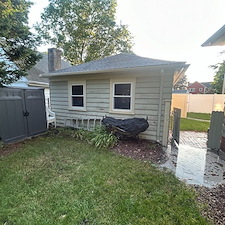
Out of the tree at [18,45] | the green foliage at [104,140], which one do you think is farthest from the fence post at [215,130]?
the tree at [18,45]

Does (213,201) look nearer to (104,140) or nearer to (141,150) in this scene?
(141,150)

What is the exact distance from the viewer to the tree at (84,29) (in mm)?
14734

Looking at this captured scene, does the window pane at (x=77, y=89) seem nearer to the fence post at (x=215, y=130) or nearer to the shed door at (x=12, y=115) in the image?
the shed door at (x=12, y=115)

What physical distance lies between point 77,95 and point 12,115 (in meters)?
2.66

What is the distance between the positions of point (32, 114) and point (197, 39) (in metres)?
10.6

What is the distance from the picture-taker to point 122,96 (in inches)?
219

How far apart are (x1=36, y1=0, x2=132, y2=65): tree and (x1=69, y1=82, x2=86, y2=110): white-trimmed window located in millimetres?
10945

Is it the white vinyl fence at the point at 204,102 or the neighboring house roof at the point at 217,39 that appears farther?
the white vinyl fence at the point at 204,102

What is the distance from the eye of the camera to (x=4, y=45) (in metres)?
4.36

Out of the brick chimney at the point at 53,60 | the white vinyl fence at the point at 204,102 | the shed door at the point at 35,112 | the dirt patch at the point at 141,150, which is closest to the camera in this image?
the dirt patch at the point at 141,150

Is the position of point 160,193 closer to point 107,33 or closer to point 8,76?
point 8,76

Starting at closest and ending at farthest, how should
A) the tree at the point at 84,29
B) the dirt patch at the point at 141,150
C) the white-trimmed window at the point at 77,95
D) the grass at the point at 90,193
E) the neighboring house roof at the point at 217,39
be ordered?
the grass at the point at 90,193 → the neighboring house roof at the point at 217,39 → the dirt patch at the point at 141,150 → the white-trimmed window at the point at 77,95 → the tree at the point at 84,29

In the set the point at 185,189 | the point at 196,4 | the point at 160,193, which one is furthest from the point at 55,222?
the point at 196,4

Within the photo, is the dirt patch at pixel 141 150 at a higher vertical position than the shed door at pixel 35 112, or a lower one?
lower
